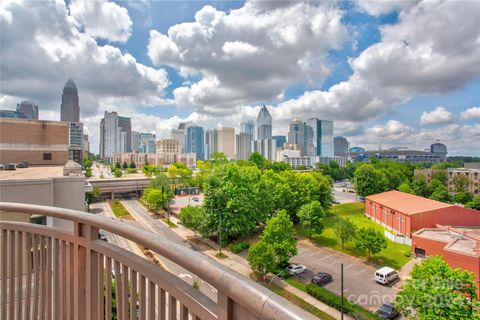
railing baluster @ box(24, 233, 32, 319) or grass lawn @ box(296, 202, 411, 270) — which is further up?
railing baluster @ box(24, 233, 32, 319)

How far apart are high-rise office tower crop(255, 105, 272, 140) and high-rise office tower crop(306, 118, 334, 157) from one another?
22.7 meters

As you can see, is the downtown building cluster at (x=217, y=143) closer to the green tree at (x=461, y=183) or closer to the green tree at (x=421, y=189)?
the green tree at (x=421, y=189)

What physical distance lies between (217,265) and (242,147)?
394ft

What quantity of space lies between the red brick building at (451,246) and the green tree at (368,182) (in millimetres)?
11420

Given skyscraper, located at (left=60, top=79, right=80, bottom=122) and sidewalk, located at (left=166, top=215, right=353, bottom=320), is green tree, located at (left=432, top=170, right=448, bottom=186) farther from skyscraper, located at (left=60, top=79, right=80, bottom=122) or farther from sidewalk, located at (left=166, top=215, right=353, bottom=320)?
skyscraper, located at (left=60, top=79, right=80, bottom=122)

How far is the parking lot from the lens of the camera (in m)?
10.2

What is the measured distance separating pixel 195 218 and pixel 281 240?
20.4ft

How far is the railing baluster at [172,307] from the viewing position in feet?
3.36

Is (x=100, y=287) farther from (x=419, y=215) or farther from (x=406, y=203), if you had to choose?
(x=406, y=203)

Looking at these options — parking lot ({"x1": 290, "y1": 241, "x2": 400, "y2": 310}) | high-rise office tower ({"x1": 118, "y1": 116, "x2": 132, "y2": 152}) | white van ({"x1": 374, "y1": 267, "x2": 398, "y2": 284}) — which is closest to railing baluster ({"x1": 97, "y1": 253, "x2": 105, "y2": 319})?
parking lot ({"x1": 290, "y1": 241, "x2": 400, "y2": 310})

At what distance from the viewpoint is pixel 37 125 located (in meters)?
14.4

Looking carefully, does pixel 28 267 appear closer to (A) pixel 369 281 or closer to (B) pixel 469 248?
(A) pixel 369 281

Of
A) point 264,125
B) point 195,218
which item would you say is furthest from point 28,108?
point 264,125

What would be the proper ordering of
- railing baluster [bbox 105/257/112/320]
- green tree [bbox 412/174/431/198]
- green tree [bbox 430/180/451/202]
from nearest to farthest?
railing baluster [bbox 105/257/112/320]
green tree [bbox 430/180/451/202]
green tree [bbox 412/174/431/198]
